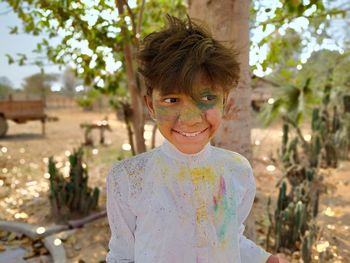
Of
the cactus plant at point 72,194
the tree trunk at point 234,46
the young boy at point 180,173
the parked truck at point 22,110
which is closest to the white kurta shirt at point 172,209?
the young boy at point 180,173

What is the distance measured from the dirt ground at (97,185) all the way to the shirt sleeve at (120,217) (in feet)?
6.71

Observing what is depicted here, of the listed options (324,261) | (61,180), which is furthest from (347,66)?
(61,180)

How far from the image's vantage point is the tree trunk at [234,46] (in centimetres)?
191

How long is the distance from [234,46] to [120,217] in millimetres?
1068

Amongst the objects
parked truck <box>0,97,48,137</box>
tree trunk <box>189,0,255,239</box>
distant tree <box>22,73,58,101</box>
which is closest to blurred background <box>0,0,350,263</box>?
tree trunk <box>189,0,255,239</box>

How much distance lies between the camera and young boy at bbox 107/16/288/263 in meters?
1.03

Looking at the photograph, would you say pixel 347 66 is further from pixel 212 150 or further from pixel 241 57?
pixel 212 150

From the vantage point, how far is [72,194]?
153 inches

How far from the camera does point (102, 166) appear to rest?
6.75 meters

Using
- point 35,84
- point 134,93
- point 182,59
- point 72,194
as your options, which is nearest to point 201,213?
point 182,59

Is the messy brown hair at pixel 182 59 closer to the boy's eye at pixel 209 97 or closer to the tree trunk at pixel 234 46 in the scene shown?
the boy's eye at pixel 209 97

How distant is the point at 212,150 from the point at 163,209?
0.25 metres

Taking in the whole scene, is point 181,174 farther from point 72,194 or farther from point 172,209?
point 72,194

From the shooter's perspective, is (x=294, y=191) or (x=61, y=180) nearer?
(x=294, y=191)
